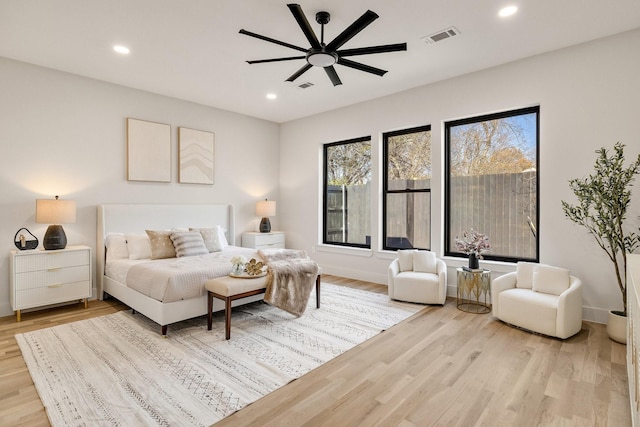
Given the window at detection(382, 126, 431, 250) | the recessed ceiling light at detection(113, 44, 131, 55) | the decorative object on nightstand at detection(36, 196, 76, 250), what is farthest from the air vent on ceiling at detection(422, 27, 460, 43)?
the decorative object on nightstand at detection(36, 196, 76, 250)

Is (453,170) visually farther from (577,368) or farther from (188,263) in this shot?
(188,263)

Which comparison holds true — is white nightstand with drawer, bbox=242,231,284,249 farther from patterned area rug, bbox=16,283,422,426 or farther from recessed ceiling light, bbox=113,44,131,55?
recessed ceiling light, bbox=113,44,131,55

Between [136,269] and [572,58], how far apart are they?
209 inches

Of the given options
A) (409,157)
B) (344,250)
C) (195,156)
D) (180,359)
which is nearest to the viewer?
(180,359)

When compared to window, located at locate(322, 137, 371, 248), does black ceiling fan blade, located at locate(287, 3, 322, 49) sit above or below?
above

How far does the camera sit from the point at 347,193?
612cm

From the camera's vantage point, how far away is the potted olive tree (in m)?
3.11

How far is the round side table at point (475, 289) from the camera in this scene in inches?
157

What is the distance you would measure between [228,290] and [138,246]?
77.4 inches

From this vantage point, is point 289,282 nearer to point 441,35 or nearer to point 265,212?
point 265,212

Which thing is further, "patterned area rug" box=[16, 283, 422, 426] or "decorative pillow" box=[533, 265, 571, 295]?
"decorative pillow" box=[533, 265, 571, 295]

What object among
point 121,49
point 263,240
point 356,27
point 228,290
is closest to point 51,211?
point 121,49

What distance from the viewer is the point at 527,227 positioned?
13.7 ft

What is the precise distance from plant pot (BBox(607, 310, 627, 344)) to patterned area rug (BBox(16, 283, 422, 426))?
182 centimetres
